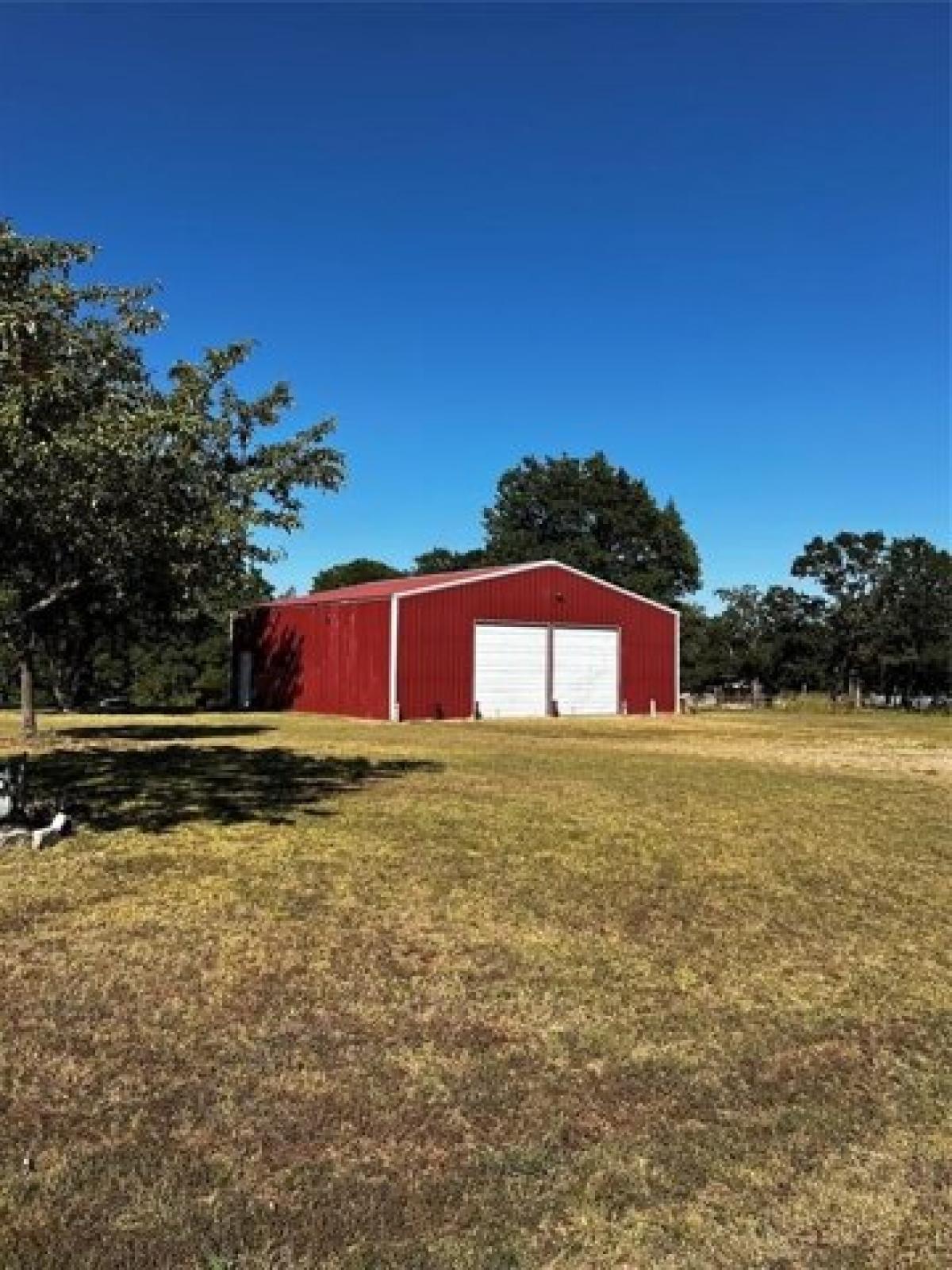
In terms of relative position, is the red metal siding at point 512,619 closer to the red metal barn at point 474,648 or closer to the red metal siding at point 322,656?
the red metal barn at point 474,648

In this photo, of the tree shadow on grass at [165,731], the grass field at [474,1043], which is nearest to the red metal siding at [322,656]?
the tree shadow on grass at [165,731]

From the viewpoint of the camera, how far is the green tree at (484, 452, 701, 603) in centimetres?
7181

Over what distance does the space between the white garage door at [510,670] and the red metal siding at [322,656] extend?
9.43 ft

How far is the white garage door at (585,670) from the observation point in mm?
36031

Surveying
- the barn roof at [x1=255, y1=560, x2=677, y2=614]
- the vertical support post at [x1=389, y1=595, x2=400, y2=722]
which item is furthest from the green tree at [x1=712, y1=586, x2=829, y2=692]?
the vertical support post at [x1=389, y1=595, x2=400, y2=722]

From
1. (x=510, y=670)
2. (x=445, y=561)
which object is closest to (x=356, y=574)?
(x=445, y=561)

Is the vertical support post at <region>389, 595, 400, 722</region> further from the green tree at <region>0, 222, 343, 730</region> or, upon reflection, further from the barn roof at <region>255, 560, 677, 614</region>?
the green tree at <region>0, 222, 343, 730</region>

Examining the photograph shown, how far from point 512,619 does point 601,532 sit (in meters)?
39.9

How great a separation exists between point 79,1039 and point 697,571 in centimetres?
7015

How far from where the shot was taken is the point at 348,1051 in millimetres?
5125

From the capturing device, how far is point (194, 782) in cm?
1417

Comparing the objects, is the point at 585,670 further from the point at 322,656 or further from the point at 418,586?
the point at 322,656

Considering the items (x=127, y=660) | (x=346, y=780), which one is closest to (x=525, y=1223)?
(x=346, y=780)

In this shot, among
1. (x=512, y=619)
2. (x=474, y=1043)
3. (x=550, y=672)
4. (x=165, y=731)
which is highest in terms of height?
(x=512, y=619)
